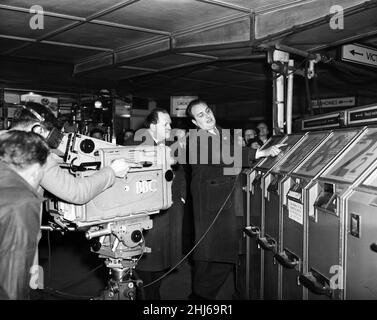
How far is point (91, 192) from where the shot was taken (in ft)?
7.75

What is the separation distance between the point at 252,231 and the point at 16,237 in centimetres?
233

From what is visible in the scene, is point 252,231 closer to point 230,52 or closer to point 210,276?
point 210,276

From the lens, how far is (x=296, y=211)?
267cm

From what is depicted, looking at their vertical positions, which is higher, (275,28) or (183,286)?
(275,28)

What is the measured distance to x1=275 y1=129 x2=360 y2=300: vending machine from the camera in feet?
8.38

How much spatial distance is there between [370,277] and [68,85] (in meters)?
6.62

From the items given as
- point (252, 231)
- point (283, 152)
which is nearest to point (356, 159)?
point (283, 152)

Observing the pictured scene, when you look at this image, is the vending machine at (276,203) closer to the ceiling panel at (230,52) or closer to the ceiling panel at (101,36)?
the ceiling panel at (230,52)

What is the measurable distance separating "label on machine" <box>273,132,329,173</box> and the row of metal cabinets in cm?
1

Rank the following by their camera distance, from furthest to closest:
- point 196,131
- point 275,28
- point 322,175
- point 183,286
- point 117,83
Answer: point 117,83 < point 183,286 < point 275,28 < point 196,131 < point 322,175

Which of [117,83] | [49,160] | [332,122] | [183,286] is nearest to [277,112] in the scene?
[332,122]

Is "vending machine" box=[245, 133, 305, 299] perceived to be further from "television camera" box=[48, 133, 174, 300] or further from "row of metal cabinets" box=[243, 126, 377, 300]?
"television camera" box=[48, 133, 174, 300]

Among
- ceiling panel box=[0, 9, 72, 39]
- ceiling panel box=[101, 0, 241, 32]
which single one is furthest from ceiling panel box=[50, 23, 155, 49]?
ceiling panel box=[101, 0, 241, 32]
